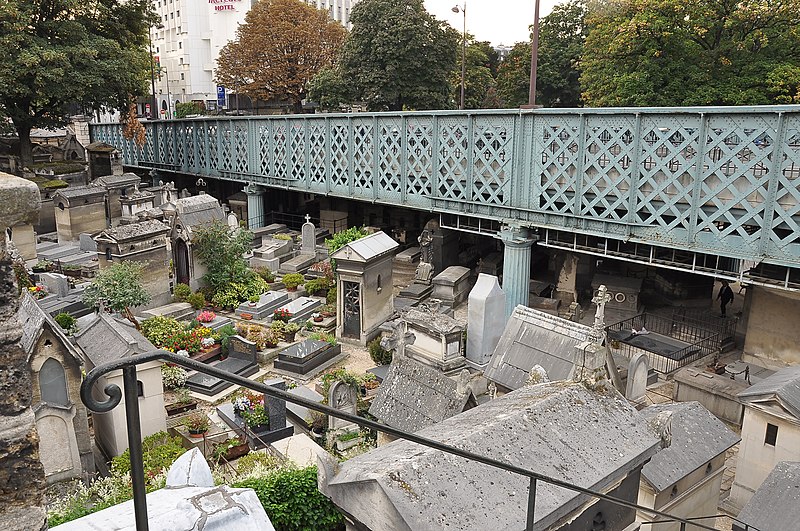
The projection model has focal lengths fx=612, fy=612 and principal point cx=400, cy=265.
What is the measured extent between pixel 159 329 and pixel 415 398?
8.03m

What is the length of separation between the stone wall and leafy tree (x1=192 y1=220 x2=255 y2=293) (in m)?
16.4

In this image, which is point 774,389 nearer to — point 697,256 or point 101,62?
point 697,256

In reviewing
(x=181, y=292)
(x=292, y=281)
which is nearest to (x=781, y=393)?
(x=292, y=281)

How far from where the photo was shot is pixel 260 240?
78.3 ft

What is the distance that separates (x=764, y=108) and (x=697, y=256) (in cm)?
369

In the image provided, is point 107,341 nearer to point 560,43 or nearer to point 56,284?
point 56,284

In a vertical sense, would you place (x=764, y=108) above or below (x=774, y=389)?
above

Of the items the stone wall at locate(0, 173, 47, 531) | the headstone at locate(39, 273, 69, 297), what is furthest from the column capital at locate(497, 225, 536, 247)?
the stone wall at locate(0, 173, 47, 531)

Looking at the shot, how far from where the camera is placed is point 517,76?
37719 mm

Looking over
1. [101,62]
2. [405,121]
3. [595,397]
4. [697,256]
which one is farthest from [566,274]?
[101,62]

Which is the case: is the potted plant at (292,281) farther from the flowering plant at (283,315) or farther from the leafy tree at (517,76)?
the leafy tree at (517,76)

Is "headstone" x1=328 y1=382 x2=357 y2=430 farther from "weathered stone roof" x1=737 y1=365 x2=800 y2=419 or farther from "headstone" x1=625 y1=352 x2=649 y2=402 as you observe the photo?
"weathered stone roof" x1=737 y1=365 x2=800 y2=419

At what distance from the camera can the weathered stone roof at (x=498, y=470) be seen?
3682 millimetres

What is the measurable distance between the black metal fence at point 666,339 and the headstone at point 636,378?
3679 millimetres
